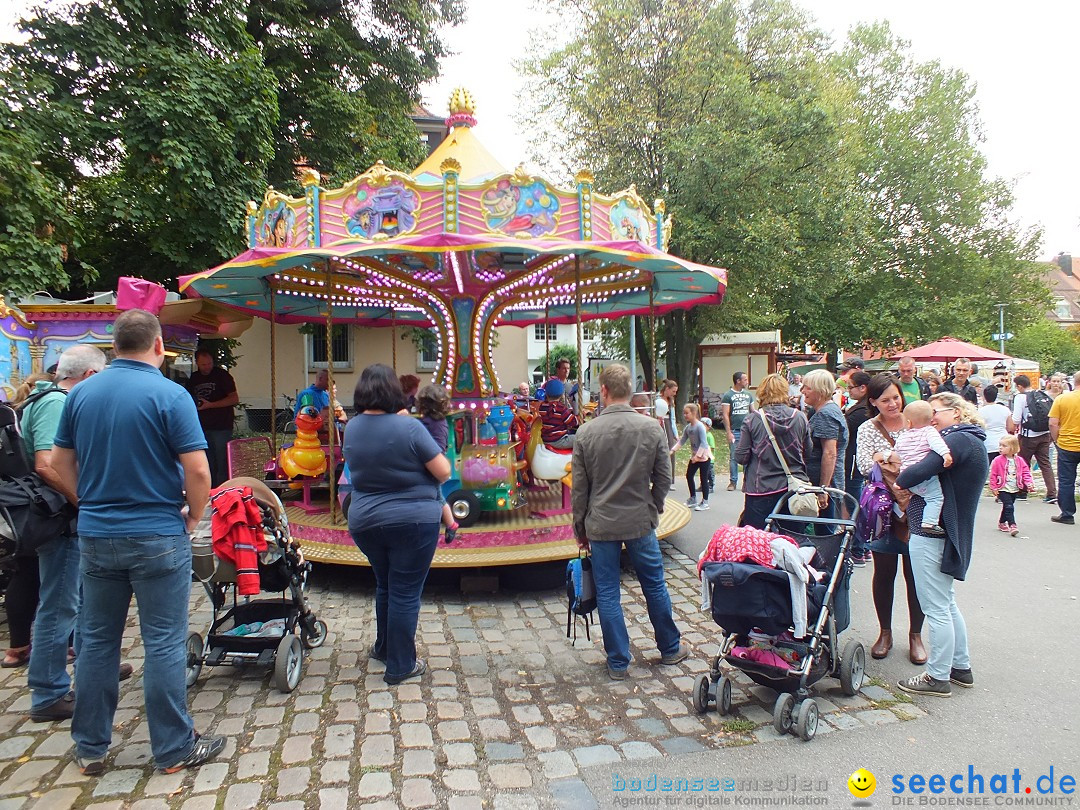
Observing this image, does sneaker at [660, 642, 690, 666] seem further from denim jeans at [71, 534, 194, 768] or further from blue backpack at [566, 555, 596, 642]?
denim jeans at [71, 534, 194, 768]

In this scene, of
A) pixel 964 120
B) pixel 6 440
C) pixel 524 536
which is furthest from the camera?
pixel 964 120

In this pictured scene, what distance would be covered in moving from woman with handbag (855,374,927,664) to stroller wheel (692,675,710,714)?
1.39 metres

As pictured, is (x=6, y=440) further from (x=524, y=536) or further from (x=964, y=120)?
(x=964, y=120)

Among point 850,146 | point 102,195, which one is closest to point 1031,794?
point 102,195

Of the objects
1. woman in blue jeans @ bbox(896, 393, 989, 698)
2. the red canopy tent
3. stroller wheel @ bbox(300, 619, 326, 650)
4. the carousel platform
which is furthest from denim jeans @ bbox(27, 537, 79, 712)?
the red canopy tent

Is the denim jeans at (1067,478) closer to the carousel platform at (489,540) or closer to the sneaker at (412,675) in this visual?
the carousel platform at (489,540)

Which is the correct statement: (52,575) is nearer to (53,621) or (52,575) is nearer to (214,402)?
(53,621)

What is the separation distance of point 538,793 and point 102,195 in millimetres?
13840

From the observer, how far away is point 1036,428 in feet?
28.7

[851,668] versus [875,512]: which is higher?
[875,512]

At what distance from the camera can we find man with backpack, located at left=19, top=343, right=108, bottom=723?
3438 millimetres

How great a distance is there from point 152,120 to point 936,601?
12832 mm

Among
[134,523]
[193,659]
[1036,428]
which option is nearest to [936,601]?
[134,523]

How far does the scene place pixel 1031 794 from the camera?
9.30 feet
